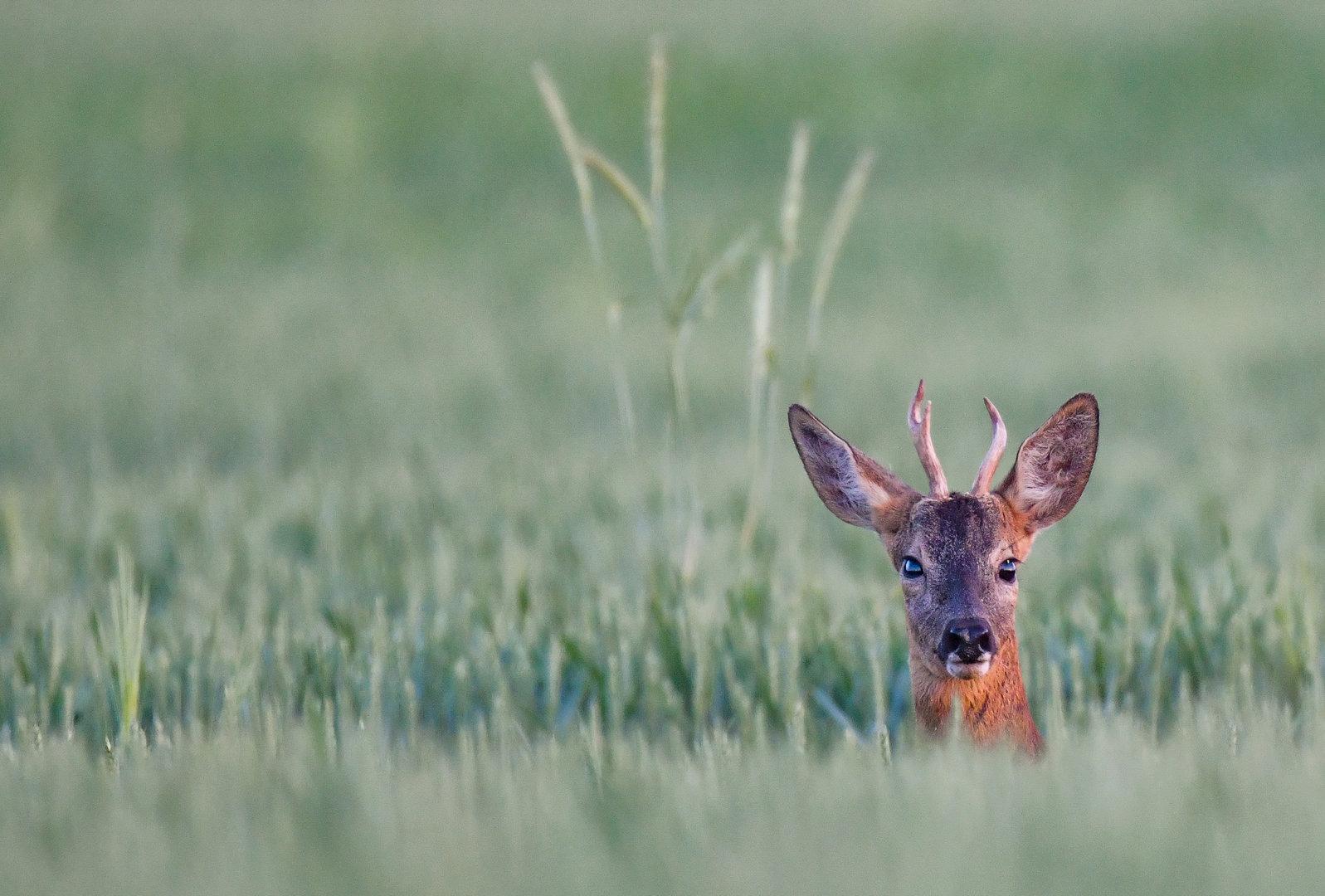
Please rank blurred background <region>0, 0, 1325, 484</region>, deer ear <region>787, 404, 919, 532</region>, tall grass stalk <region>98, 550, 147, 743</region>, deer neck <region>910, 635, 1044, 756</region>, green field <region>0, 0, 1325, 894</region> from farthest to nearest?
blurred background <region>0, 0, 1325, 484</region>
tall grass stalk <region>98, 550, 147, 743</region>
deer ear <region>787, 404, 919, 532</region>
deer neck <region>910, 635, 1044, 756</region>
green field <region>0, 0, 1325, 894</region>

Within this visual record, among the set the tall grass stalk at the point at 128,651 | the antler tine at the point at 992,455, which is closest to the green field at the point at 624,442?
the tall grass stalk at the point at 128,651

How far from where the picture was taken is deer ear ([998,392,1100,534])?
3.20 metres

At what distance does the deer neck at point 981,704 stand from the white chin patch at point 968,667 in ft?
0.24

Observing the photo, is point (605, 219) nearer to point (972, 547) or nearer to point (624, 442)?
point (624, 442)

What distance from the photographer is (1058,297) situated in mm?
13250

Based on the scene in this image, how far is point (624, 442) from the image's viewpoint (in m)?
9.04

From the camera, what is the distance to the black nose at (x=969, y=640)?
3.06m

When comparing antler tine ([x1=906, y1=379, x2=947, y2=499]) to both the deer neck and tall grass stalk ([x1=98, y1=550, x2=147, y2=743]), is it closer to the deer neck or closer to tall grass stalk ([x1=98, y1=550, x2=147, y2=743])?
the deer neck

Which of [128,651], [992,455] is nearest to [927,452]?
[992,455]

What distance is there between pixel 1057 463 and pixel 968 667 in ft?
1.50

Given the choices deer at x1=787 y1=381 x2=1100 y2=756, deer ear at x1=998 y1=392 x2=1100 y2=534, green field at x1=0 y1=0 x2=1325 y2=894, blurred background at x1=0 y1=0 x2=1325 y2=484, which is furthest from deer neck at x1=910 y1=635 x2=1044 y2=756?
blurred background at x1=0 y1=0 x2=1325 y2=484

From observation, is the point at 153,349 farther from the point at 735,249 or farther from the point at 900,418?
the point at 735,249

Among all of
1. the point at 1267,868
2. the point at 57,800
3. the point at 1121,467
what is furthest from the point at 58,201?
the point at 1267,868

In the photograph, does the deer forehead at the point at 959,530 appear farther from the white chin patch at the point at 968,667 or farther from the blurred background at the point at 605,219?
the blurred background at the point at 605,219
